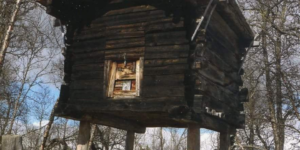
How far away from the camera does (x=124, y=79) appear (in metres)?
7.03

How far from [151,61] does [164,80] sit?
47 cm

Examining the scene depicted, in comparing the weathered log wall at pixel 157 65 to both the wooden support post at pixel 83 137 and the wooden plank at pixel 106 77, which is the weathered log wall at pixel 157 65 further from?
the wooden support post at pixel 83 137

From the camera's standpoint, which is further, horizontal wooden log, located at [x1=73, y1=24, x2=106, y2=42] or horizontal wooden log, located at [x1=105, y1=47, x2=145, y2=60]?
horizontal wooden log, located at [x1=73, y1=24, x2=106, y2=42]

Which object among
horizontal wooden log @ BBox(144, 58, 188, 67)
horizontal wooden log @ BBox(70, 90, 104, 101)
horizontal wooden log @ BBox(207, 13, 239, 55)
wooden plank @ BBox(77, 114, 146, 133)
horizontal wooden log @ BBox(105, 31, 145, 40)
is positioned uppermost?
horizontal wooden log @ BBox(207, 13, 239, 55)

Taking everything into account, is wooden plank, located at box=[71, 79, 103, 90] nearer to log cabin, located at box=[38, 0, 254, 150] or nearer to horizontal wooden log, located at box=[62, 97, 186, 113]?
log cabin, located at box=[38, 0, 254, 150]

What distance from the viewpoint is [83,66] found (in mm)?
7688

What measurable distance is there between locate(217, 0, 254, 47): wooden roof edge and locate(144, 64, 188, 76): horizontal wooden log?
163cm

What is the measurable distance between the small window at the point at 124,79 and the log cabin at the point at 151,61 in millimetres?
20

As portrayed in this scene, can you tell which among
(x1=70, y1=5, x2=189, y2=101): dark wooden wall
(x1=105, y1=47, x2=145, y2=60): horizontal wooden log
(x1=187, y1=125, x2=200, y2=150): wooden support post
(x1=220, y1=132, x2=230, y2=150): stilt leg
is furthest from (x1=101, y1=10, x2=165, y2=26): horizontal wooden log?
(x1=220, y1=132, x2=230, y2=150): stilt leg

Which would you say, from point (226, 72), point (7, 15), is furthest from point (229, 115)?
point (7, 15)

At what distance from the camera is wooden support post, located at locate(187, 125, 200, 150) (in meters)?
6.55

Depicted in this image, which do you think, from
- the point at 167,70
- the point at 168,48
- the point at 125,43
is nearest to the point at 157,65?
the point at 167,70

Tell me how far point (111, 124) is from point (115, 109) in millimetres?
1797

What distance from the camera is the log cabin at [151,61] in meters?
6.52
